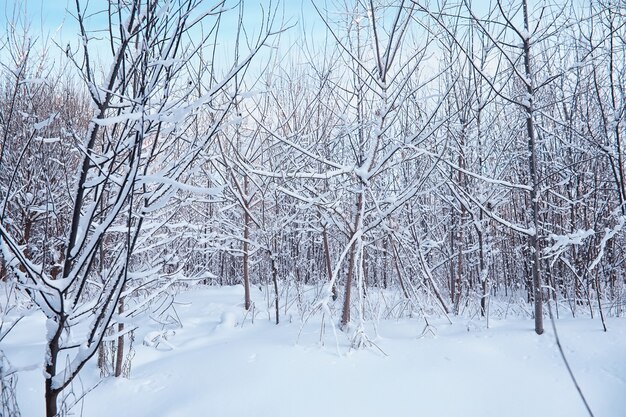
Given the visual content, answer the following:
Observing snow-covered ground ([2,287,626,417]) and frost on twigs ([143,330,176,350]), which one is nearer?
snow-covered ground ([2,287,626,417])

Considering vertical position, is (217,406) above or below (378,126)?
below

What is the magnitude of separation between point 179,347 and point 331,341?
1960mm

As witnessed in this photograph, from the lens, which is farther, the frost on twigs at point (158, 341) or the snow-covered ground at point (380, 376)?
the frost on twigs at point (158, 341)

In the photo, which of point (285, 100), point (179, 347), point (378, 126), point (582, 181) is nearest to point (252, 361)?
point (179, 347)

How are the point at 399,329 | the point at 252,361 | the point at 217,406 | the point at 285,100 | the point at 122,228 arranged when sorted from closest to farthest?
the point at 122,228 → the point at 217,406 → the point at 252,361 → the point at 399,329 → the point at 285,100

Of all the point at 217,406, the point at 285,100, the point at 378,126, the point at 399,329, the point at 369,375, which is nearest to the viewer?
the point at 217,406

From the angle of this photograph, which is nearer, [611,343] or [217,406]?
[217,406]

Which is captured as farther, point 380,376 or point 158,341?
point 158,341

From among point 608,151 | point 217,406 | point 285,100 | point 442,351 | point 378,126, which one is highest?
point 285,100

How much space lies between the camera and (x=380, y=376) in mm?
3518

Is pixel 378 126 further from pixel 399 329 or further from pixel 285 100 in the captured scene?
pixel 285 100

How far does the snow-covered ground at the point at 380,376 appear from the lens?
311 cm

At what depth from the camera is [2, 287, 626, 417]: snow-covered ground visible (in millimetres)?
3109

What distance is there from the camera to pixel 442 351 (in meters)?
3.85
